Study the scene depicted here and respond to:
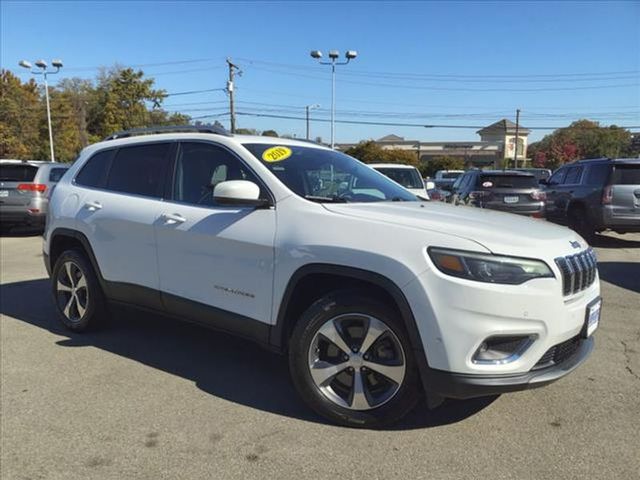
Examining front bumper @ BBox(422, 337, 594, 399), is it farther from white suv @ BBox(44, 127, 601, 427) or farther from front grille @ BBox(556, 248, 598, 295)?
front grille @ BBox(556, 248, 598, 295)

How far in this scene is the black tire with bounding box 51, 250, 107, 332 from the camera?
4816 millimetres

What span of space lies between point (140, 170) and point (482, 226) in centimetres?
292

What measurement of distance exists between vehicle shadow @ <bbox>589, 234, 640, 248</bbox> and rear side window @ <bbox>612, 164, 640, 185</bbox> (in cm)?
134

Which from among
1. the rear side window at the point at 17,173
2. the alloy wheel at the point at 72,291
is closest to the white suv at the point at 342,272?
the alloy wheel at the point at 72,291

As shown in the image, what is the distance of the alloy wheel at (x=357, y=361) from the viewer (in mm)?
3059

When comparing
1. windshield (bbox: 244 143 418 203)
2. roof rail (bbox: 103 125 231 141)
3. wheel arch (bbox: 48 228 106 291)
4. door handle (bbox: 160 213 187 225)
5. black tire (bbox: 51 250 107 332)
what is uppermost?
roof rail (bbox: 103 125 231 141)

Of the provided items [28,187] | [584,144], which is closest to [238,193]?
[28,187]

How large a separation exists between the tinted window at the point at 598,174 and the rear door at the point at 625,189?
0.48ft

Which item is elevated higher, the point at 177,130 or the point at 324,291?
Result: the point at 177,130

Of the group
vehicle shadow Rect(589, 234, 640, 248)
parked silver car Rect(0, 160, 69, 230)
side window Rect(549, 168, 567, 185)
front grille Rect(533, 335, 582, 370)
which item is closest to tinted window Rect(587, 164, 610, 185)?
vehicle shadow Rect(589, 234, 640, 248)

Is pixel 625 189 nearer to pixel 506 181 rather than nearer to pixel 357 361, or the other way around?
pixel 506 181

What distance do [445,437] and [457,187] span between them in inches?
450

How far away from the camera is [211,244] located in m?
3.70

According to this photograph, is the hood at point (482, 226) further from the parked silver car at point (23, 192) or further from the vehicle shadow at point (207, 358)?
the parked silver car at point (23, 192)
